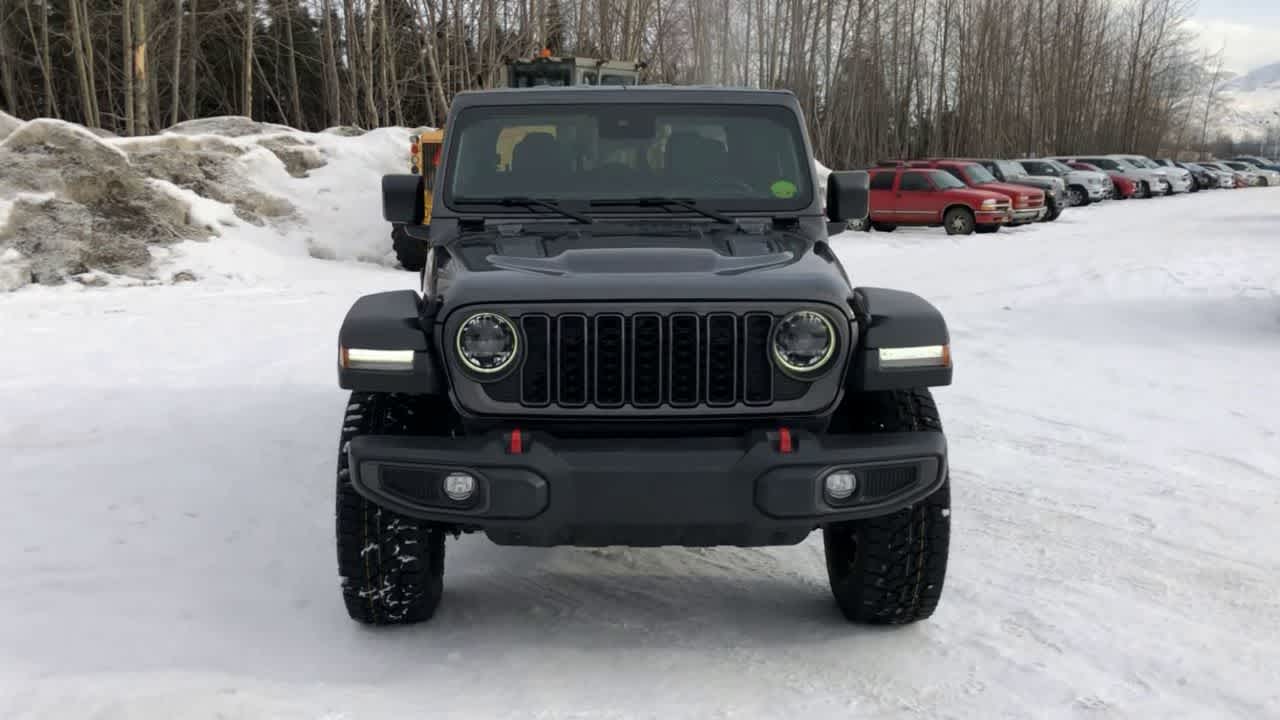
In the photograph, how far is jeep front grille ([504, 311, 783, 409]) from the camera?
12.4 ft

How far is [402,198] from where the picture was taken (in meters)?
5.11

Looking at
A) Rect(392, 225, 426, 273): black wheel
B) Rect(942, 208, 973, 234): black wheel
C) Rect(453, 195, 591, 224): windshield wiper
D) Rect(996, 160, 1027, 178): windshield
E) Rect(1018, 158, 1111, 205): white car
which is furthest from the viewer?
Rect(1018, 158, 1111, 205): white car

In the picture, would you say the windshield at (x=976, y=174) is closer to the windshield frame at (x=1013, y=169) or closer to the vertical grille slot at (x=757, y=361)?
the windshield frame at (x=1013, y=169)

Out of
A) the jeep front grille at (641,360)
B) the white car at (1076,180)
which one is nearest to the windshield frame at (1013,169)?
the white car at (1076,180)

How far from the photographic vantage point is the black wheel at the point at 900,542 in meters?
4.02

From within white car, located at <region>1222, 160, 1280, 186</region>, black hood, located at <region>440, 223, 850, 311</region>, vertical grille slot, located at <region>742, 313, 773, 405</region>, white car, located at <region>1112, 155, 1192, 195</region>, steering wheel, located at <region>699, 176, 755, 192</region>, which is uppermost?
steering wheel, located at <region>699, 176, 755, 192</region>

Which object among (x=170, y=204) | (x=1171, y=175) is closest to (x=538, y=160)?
(x=170, y=204)

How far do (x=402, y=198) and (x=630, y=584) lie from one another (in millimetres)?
1837

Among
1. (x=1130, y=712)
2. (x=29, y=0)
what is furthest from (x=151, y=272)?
(x=29, y=0)

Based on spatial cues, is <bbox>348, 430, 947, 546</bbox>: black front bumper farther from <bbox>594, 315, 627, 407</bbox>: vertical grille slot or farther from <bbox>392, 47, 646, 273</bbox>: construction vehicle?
<bbox>392, 47, 646, 273</bbox>: construction vehicle

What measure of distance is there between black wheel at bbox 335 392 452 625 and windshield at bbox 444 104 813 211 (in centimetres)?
115

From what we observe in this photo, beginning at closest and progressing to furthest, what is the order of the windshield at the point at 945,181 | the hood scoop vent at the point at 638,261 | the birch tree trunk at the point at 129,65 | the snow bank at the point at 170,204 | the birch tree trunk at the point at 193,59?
1. the hood scoop vent at the point at 638,261
2. the snow bank at the point at 170,204
3. the birch tree trunk at the point at 129,65
4. the windshield at the point at 945,181
5. the birch tree trunk at the point at 193,59

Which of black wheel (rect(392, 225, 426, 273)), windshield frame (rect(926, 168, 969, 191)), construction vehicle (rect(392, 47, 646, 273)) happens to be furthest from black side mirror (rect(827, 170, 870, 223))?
windshield frame (rect(926, 168, 969, 191))

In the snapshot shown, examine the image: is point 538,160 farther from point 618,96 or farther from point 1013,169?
point 1013,169
